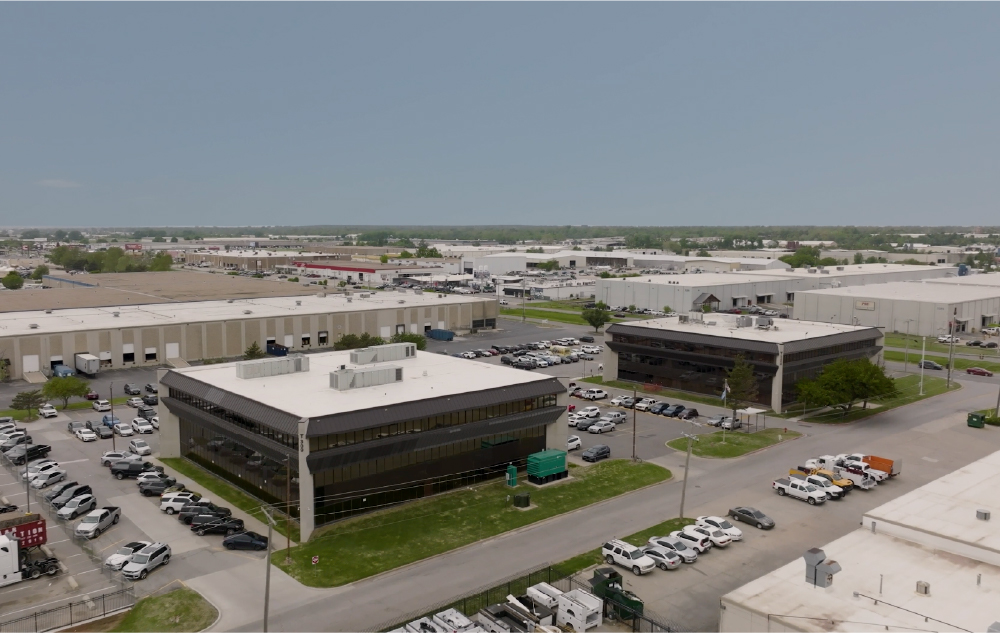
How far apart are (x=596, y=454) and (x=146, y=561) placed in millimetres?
25480

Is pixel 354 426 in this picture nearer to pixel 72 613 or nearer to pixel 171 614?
pixel 171 614

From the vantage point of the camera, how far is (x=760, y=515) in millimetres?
36719

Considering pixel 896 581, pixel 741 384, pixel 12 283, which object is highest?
pixel 12 283

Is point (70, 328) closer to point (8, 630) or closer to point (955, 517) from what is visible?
point (8, 630)

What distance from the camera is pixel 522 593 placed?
29.0m

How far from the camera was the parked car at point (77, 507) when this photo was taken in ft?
120

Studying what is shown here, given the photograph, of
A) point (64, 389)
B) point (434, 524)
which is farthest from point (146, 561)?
point (64, 389)

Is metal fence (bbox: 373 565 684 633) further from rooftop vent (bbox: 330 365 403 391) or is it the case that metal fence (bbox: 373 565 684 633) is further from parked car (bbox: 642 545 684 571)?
rooftop vent (bbox: 330 365 403 391)

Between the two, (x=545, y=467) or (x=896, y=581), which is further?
(x=545, y=467)

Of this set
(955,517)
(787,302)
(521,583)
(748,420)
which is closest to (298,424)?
(521,583)

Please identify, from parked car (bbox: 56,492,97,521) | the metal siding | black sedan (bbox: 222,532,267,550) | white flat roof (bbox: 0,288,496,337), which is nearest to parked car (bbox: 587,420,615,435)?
the metal siding

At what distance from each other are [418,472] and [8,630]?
18086 mm

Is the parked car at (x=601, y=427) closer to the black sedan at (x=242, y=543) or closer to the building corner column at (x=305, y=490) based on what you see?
the building corner column at (x=305, y=490)

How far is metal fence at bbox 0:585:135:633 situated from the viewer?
1050 inches
